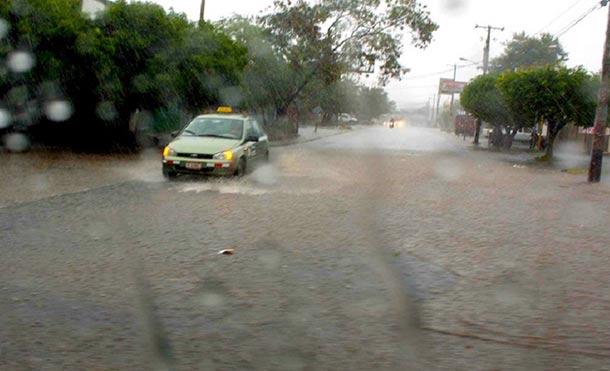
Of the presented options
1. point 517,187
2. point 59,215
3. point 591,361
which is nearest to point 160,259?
point 59,215

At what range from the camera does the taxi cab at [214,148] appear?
15.7 metres

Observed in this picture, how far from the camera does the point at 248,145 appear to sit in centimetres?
1712

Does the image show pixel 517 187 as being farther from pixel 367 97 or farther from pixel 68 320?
pixel 367 97

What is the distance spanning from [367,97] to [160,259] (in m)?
143

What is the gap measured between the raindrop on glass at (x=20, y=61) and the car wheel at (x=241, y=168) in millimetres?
8057

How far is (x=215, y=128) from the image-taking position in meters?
17.0

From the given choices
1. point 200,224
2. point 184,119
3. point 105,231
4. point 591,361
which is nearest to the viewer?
point 591,361

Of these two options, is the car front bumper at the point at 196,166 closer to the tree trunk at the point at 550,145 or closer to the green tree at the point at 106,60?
the green tree at the point at 106,60

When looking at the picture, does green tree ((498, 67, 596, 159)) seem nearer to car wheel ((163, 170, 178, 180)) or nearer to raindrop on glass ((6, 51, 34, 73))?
car wheel ((163, 170, 178, 180))

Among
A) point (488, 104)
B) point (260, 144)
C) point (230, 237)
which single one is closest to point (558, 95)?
point (488, 104)

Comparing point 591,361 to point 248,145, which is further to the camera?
point 248,145

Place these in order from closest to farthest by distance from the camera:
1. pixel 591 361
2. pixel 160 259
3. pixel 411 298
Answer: pixel 591 361 < pixel 411 298 < pixel 160 259

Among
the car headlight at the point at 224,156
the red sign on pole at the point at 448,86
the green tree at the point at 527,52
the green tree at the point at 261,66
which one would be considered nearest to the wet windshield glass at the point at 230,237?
the car headlight at the point at 224,156

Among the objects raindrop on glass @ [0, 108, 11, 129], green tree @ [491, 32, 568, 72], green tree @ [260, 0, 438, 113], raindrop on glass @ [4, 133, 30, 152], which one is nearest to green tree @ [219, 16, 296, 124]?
green tree @ [260, 0, 438, 113]
